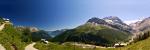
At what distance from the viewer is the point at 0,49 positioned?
5202 inches

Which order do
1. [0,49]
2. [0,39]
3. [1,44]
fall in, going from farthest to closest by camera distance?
[0,39], [1,44], [0,49]

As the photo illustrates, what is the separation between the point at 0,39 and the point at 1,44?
1770 cm

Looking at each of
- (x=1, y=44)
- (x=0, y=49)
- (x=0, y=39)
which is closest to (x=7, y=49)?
(x=0, y=49)

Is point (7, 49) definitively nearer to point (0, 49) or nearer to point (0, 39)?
point (0, 49)

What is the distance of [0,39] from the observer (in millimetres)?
172625

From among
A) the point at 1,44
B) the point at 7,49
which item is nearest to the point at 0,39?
the point at 1,44

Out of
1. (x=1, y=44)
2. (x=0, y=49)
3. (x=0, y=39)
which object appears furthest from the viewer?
(x=0, y=39)

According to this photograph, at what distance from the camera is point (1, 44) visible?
6127 inches

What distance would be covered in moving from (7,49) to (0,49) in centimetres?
306

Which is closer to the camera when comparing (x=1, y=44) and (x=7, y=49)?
(x=7, y=49)

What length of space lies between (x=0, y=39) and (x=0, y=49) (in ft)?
137

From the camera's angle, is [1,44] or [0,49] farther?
[1,44]

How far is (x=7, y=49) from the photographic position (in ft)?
438

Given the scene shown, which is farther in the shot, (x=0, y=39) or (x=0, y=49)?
(x=0, y=39)
